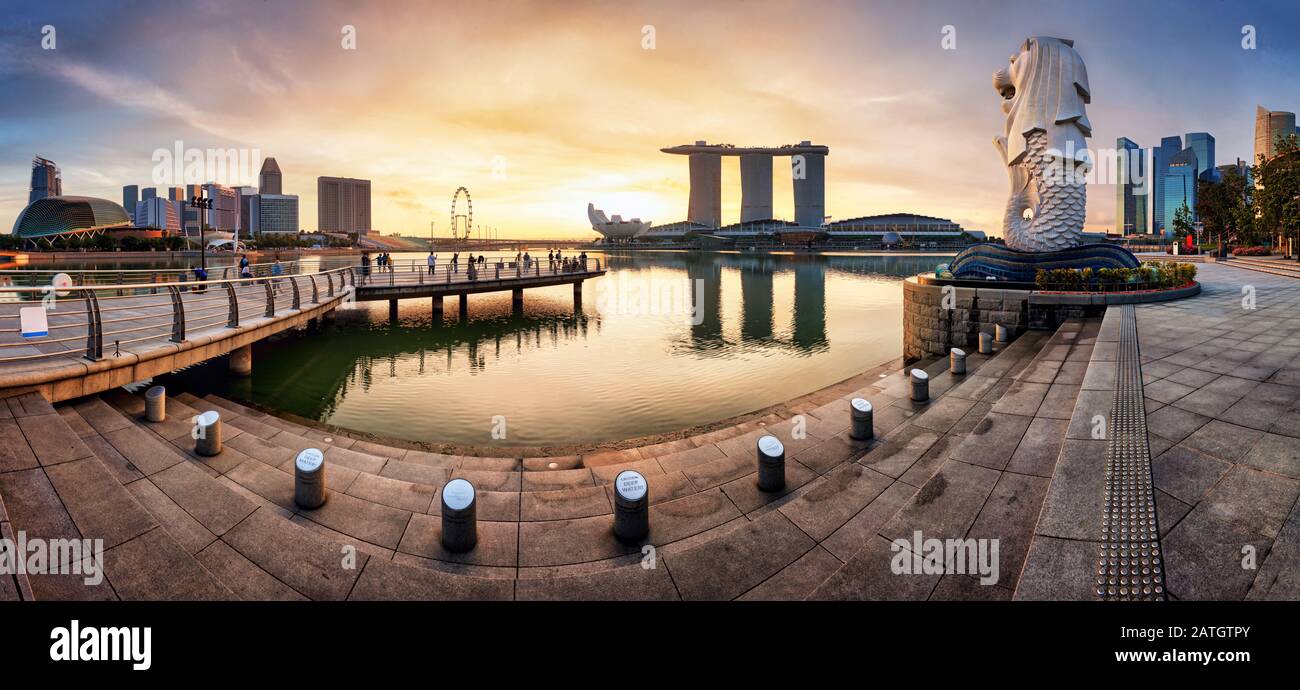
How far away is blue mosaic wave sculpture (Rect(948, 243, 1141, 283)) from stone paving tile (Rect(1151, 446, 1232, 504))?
61.0 feet

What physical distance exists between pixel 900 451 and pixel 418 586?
6.97m

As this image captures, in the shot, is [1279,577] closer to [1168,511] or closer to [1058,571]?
[1168,511]

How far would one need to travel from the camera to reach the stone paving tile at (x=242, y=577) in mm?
4379

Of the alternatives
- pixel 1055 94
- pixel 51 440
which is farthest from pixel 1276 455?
pixel 1055 94

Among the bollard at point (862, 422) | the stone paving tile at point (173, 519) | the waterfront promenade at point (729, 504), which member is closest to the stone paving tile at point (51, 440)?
the waterfront promenade at point (729, 504)

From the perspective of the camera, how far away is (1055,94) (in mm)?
23562

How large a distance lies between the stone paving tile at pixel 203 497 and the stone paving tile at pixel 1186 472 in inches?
352

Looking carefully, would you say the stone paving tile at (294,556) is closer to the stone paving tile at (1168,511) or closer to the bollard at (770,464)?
the bollard at (770,464)

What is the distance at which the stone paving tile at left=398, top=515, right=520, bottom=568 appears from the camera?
19.1ft

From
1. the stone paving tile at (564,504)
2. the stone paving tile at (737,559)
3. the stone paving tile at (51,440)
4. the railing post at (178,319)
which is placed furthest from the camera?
the railing post at (178,319)
